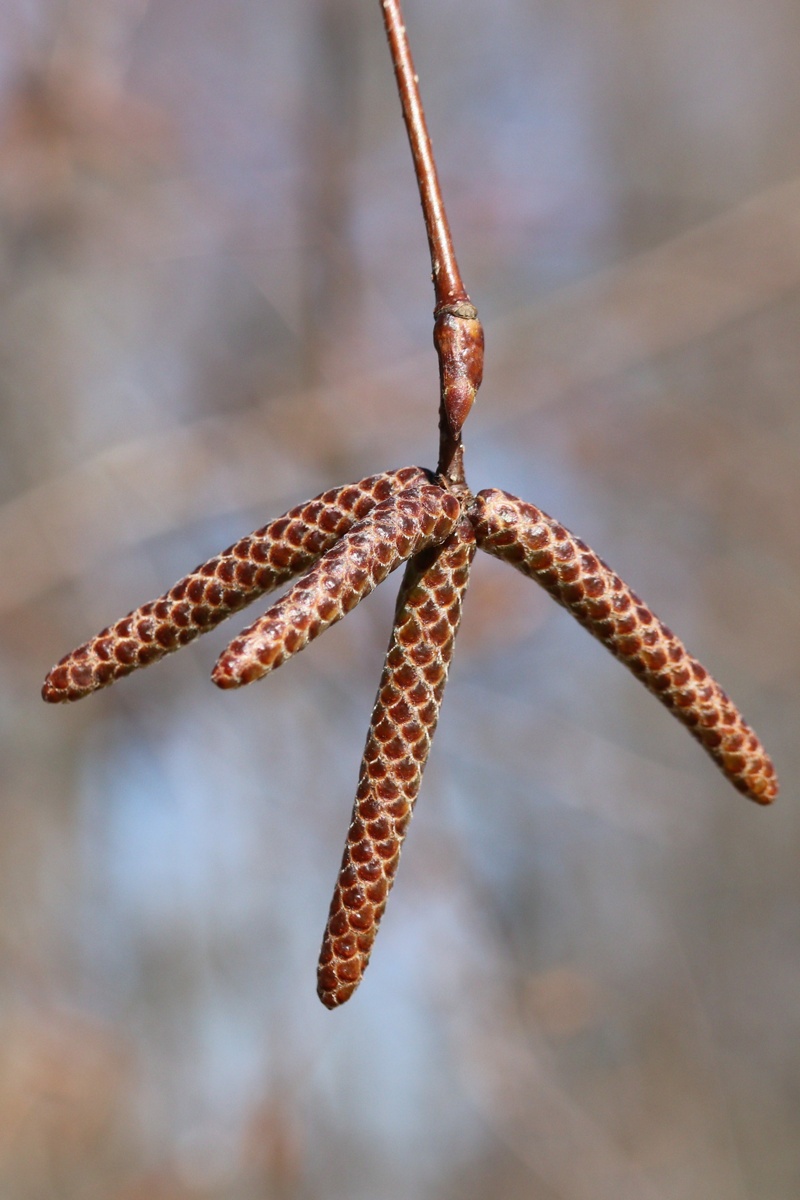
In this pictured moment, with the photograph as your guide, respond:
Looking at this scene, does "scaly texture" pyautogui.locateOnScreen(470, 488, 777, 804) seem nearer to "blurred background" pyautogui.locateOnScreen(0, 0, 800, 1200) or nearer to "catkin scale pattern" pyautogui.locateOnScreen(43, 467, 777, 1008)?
"catkin scale pattern" pyautogui.locateOnScreen(43, 467, 777, 1008)

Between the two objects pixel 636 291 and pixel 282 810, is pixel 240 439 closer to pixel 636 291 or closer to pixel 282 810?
pixel 282 810

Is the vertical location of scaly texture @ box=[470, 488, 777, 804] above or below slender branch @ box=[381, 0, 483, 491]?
Result: below

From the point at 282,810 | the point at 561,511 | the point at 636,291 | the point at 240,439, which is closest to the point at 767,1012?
the point at 561,511

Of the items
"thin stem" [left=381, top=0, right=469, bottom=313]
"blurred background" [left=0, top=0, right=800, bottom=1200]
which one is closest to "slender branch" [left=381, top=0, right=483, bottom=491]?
"thin stem" [left=381, top=0, right=469, bottom=313]

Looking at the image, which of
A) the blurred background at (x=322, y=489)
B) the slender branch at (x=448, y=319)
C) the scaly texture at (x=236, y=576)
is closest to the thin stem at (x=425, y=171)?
the slender branch at (x=448, y=319)

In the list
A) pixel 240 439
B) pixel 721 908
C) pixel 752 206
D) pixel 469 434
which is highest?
pixel 752 206

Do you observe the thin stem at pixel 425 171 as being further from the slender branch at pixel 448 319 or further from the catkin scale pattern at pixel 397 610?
the catkin scale pattern at pixel 397 610

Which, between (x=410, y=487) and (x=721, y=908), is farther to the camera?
(x=721, y=908)

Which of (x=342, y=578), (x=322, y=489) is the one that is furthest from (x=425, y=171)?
(x=322, y=489)
